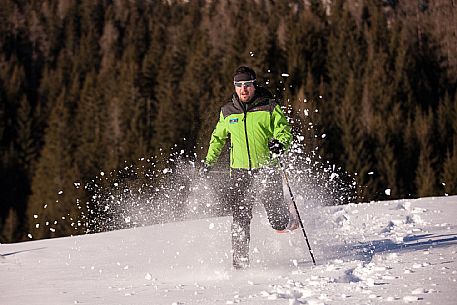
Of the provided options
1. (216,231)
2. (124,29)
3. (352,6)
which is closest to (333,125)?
(352,6)

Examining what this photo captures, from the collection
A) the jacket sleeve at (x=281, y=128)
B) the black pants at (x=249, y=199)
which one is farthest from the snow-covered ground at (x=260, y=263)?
the jacket sleeve at (x=281, y=128)

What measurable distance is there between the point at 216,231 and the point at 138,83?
62.2m

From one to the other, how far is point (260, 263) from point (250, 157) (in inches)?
38.0

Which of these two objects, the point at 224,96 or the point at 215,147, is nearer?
the point at 215,147

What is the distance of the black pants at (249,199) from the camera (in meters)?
5.95

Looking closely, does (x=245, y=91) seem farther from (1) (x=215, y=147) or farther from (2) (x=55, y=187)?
(2) (x=55, y=187)

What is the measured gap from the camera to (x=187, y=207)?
661 inches

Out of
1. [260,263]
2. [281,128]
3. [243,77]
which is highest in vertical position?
[243,77]

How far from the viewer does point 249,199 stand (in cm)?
600

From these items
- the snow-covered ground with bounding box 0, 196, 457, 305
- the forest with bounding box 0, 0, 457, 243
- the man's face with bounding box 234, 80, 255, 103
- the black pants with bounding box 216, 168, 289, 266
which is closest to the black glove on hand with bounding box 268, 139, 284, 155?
the black pants with bounding box 216, 168, 289, 266

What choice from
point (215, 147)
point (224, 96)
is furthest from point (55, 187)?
point (215, 147)

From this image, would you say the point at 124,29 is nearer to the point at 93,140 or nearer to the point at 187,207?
the point at 93,140

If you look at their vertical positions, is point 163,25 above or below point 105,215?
above

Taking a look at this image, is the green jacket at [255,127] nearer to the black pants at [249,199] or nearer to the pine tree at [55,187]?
the black pants at [249,199]
